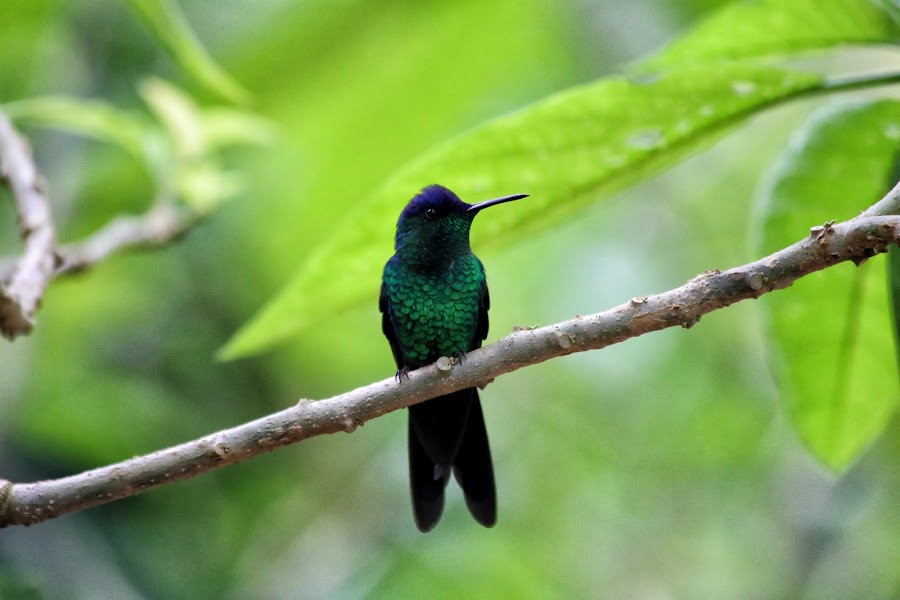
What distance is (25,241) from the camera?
219cm

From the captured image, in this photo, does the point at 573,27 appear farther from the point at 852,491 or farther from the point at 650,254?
the point at 852,491

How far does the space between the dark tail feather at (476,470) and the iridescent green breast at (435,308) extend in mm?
297

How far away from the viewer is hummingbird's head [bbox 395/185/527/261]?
268cm

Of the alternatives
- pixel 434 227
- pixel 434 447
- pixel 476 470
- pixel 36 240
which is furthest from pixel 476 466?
pixel 36 240

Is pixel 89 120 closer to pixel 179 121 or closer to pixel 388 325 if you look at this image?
pixel 179 121

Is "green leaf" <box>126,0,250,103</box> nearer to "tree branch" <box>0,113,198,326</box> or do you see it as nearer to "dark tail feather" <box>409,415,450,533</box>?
"tree branch" <box>0,113,198,326</box>

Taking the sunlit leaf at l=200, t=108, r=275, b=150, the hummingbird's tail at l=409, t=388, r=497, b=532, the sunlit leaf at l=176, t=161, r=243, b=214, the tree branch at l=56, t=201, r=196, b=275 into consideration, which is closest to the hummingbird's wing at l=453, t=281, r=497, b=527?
the hummingbird's tail at l=409, t=388, r=497, b=532

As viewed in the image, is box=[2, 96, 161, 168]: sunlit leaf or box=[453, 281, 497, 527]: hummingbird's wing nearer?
box=[453, 281, 497, 527]: hummingbird's wing

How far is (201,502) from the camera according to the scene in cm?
340

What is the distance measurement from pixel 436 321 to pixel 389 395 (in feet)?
3.70

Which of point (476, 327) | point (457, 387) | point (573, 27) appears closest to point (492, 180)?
point (457, 387)

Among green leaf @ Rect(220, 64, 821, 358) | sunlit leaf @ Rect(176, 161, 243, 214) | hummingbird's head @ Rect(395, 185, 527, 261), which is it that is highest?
sunlit leaf @ Rect(176, 161, 243, 214)

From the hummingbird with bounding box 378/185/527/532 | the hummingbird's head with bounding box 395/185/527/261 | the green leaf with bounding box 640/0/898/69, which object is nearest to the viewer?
the green leaf with bounding box 640/0/898/69

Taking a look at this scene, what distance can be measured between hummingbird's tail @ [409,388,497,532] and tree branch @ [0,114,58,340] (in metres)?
0.94
